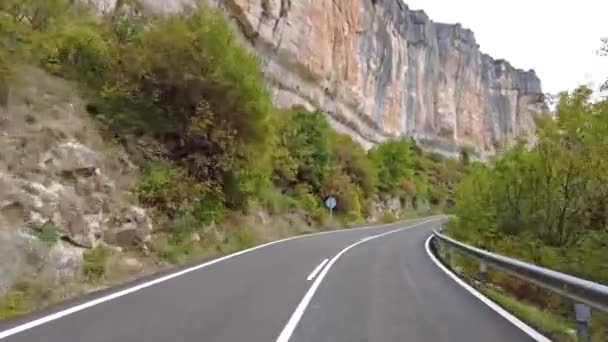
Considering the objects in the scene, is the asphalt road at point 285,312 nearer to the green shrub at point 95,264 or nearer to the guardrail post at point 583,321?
the guardrail post at point 583,321

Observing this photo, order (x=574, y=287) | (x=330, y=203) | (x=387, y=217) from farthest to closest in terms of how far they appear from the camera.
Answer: (x=387, y=217)
(x=330, y=203)
(x=574, y=287)

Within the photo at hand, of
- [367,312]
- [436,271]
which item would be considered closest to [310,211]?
[436,271]

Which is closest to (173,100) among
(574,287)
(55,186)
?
(55,186)

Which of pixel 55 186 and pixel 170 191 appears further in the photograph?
pixel 170 191

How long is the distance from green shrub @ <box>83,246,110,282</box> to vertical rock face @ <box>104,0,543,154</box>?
15.8 meters

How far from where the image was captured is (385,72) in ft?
255

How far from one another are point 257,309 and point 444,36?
10424 centimetres

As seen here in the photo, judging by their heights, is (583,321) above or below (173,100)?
below

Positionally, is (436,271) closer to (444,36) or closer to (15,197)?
(15,197)

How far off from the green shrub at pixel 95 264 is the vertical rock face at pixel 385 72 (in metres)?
15.8

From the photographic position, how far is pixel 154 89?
20422 mm

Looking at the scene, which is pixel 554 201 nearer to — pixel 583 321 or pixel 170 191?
pixel 170 191

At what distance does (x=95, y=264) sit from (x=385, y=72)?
6960 centimetres

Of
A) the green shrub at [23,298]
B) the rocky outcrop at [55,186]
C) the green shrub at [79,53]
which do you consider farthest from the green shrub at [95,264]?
the green shrub at [79,53]
